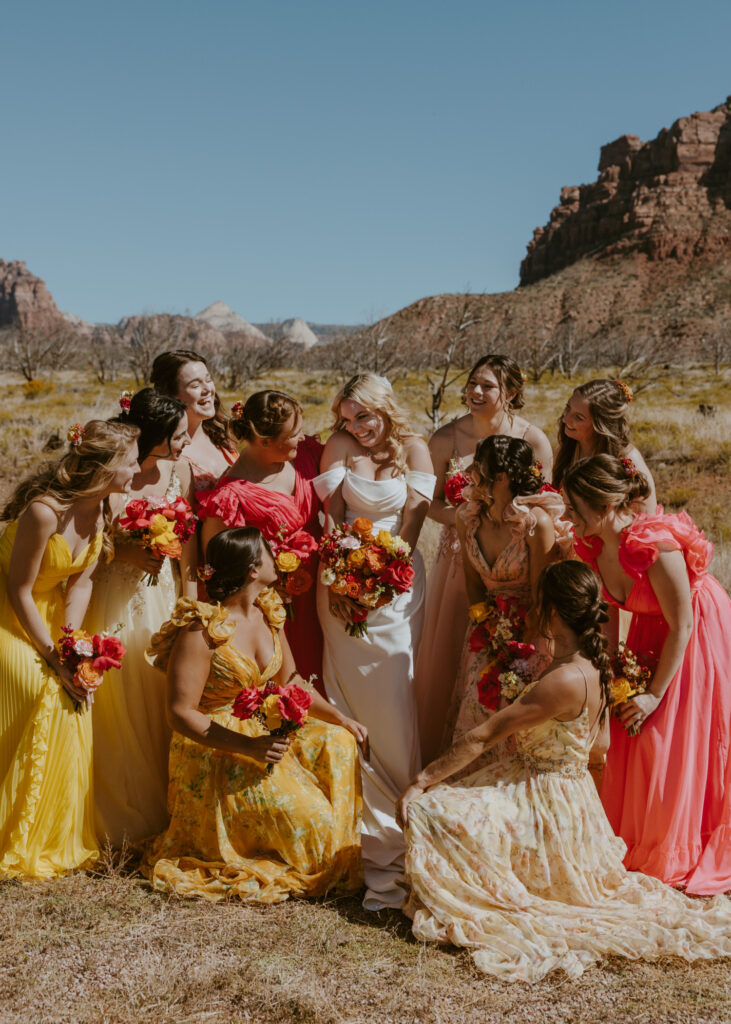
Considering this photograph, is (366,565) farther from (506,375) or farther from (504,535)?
(506,375)

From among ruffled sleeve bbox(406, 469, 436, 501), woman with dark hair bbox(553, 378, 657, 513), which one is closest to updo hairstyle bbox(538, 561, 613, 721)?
ruffled sleeve bbox(406, 469, 436, 501)

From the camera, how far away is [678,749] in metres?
4.46

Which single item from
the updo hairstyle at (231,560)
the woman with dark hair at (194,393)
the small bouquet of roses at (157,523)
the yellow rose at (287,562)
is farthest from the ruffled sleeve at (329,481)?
the updo hairstyle at (231,560)

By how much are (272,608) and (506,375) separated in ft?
7.69

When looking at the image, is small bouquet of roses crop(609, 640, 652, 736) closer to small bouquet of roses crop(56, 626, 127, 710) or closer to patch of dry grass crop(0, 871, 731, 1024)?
patch of dry grass crop(0, 871, 731, 1024)

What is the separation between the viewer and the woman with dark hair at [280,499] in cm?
505

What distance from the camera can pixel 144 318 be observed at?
154 feet

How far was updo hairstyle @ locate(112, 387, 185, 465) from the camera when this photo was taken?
4836 mm

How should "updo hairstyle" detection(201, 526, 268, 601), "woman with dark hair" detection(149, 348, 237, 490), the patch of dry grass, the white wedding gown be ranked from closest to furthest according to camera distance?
the patch of dry grass, "updo hairstyle" detection(201, 526, 268, 601), the white wedding gown, "woman with dark hair" detection(149, 348, 237, 490)

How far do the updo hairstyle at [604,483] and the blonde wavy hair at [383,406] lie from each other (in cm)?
112

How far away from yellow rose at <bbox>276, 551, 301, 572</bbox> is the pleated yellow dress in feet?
3.24

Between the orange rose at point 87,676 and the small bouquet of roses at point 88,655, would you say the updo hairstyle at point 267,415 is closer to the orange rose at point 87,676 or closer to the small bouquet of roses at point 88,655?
the small bouquet of roses at point 88,655

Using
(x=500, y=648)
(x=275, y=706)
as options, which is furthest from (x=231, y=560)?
(x=500, y=648)

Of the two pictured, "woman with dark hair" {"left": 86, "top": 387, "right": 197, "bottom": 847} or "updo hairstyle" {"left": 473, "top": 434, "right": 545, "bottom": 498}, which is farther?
"woman with dark hair" {"left": 86, "top": 387, "right": 197, "bottom": 847}
